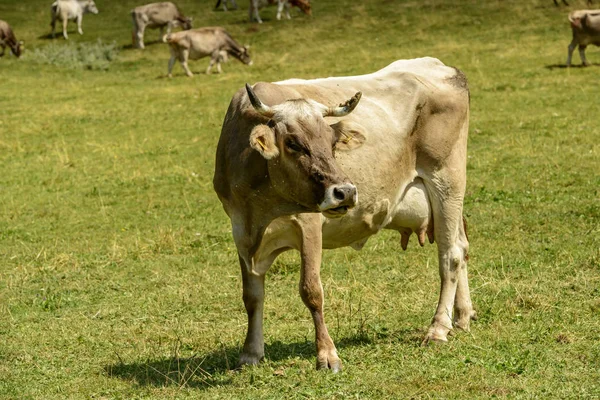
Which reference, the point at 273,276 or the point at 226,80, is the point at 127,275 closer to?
the point at 273,276

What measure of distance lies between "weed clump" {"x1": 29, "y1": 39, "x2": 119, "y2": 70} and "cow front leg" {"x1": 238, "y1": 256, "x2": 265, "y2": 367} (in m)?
25.9

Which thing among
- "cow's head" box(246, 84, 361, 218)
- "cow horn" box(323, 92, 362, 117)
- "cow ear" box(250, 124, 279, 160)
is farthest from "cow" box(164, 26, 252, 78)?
"cow ear" box(250, 124, 279, 160)

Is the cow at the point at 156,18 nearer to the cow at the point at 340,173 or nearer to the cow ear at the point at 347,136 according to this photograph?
the cow at the point at 340,173

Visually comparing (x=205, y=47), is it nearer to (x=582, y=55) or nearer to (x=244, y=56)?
(x=244, y=56)

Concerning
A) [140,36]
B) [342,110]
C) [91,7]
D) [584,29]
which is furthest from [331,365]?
[91,7]

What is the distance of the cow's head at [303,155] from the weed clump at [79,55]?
26.5m

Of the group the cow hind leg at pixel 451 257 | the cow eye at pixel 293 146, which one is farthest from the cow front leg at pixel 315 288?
the cow hind leg at pixel 451 257

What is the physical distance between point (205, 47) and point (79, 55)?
16.7ft

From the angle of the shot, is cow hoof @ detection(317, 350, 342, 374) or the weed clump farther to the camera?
the weed clump

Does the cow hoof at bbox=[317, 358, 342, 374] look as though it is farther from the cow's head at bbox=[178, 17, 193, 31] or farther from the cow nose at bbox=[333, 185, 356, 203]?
the cow's head at bbox=[178, 17, 193, 31]

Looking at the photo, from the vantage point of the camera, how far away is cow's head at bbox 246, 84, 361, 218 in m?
6.83

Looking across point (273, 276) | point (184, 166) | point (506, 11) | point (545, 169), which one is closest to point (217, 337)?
point (273, 276)

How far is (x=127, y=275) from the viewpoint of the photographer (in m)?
11.5

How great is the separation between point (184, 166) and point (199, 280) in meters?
7.22
